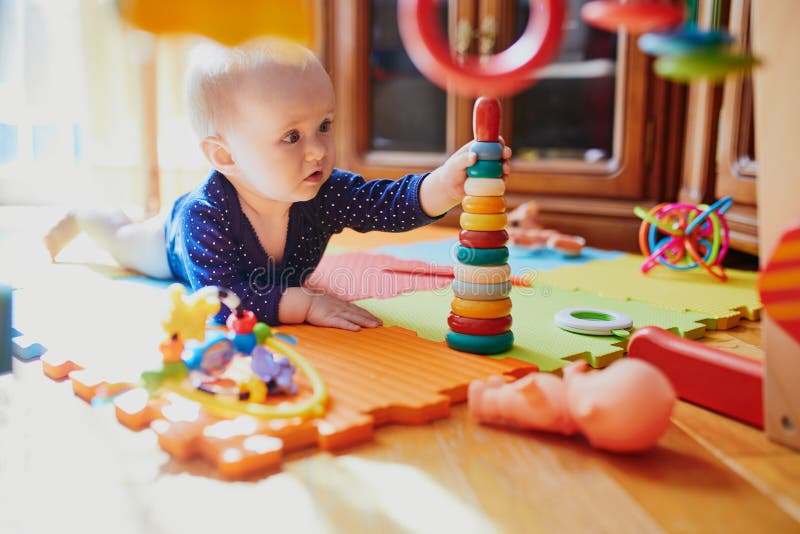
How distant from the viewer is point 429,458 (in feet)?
1.99

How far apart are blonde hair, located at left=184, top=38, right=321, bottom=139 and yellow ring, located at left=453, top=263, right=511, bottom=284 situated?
12.1 inches

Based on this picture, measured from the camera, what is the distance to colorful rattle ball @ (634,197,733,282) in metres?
1.30

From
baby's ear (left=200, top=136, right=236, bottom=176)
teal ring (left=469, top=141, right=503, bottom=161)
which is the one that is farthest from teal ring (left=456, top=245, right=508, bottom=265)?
baby's ear (left=200, top=136, right=236, bottom=176)

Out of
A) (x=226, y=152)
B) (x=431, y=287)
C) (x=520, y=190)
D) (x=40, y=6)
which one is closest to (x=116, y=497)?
(x=226, y=152)

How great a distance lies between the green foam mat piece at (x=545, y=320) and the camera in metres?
0.84

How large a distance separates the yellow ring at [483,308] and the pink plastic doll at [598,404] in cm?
17

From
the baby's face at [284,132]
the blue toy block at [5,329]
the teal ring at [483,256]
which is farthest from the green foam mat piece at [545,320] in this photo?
the blue toy block at [5,329]

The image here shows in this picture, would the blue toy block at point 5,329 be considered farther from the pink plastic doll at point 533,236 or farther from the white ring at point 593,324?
the pink plastic doll at point 533,236

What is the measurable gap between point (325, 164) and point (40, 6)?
1.33m

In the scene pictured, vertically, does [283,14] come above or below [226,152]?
above

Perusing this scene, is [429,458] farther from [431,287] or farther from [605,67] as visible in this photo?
[605,67]

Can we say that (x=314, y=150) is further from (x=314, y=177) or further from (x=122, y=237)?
(x=122, y=237)

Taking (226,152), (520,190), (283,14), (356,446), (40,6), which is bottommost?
(356,446)

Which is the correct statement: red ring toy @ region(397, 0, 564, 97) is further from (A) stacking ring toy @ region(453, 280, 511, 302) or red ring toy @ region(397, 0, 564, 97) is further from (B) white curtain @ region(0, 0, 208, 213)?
(B) white curtain @ region(0, 0, 208, 213)
